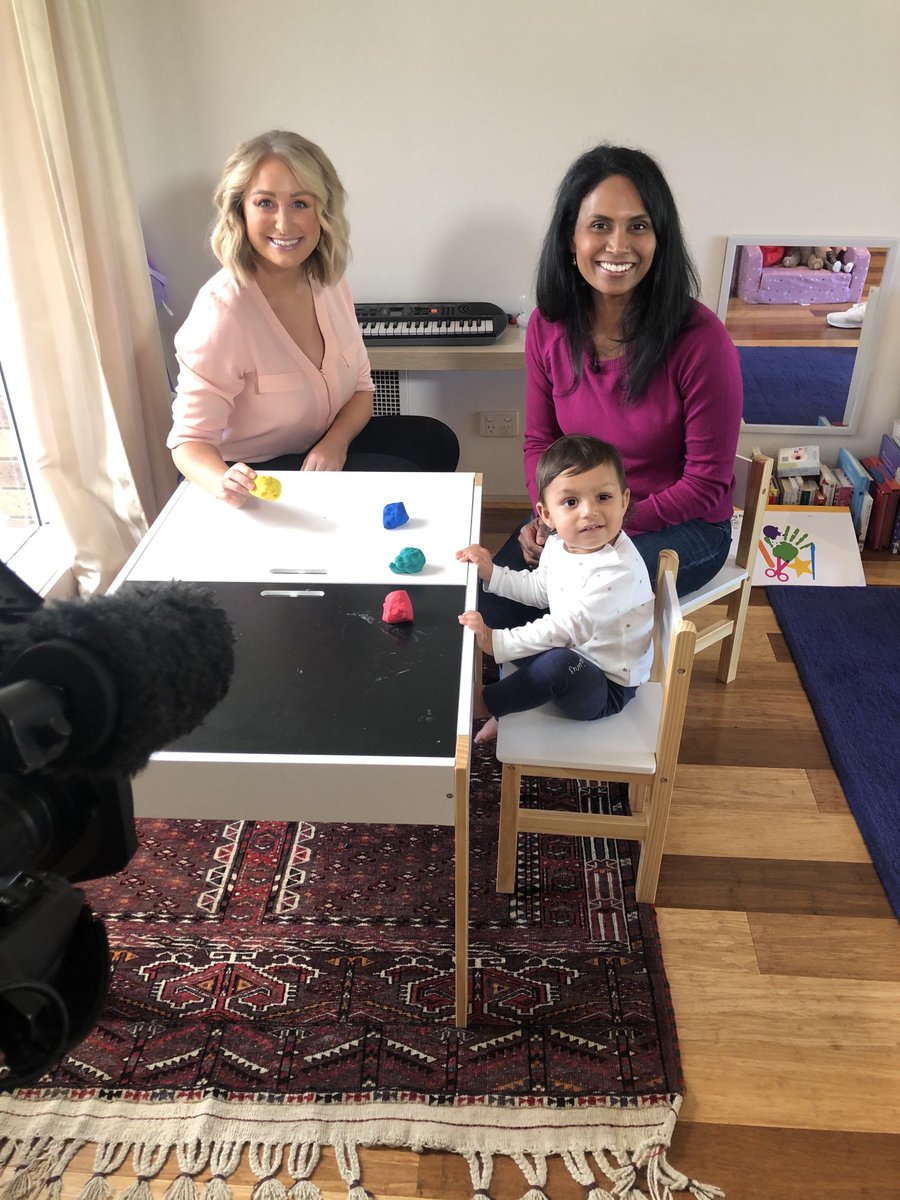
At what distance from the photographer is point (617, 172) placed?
1.85m

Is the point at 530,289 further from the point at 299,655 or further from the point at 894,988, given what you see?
the point at 894,988

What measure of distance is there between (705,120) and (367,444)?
135 cm

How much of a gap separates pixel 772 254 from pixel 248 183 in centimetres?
165

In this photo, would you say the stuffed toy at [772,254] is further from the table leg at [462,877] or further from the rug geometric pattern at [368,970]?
the table leg at [462,877]

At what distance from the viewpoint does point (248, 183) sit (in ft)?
6.55

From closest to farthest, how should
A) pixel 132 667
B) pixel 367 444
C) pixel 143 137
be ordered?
pixel 132 667, pixel 367 444, pixel 143 137

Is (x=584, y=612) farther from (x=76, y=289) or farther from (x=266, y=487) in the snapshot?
(x=76, y=289)

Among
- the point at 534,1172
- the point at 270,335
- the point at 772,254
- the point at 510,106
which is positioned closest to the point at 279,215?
the point at 270,335

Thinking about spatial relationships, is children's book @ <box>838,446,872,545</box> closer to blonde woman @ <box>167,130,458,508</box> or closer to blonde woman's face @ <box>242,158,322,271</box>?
blonde woman @ <box>167,130,458,508</box>

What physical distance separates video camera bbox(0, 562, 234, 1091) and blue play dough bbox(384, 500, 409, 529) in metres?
1.28

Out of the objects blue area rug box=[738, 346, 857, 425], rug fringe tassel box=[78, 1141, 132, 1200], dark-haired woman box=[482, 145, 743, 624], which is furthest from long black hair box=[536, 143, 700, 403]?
rug fringe tassel box=[78, 1141, 132, 1200]

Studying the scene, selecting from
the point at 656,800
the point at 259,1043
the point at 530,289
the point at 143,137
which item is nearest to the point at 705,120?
the point at 530,289

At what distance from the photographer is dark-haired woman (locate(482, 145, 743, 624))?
187cm

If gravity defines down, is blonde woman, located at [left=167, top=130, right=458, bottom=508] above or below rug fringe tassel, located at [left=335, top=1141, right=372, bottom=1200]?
above
